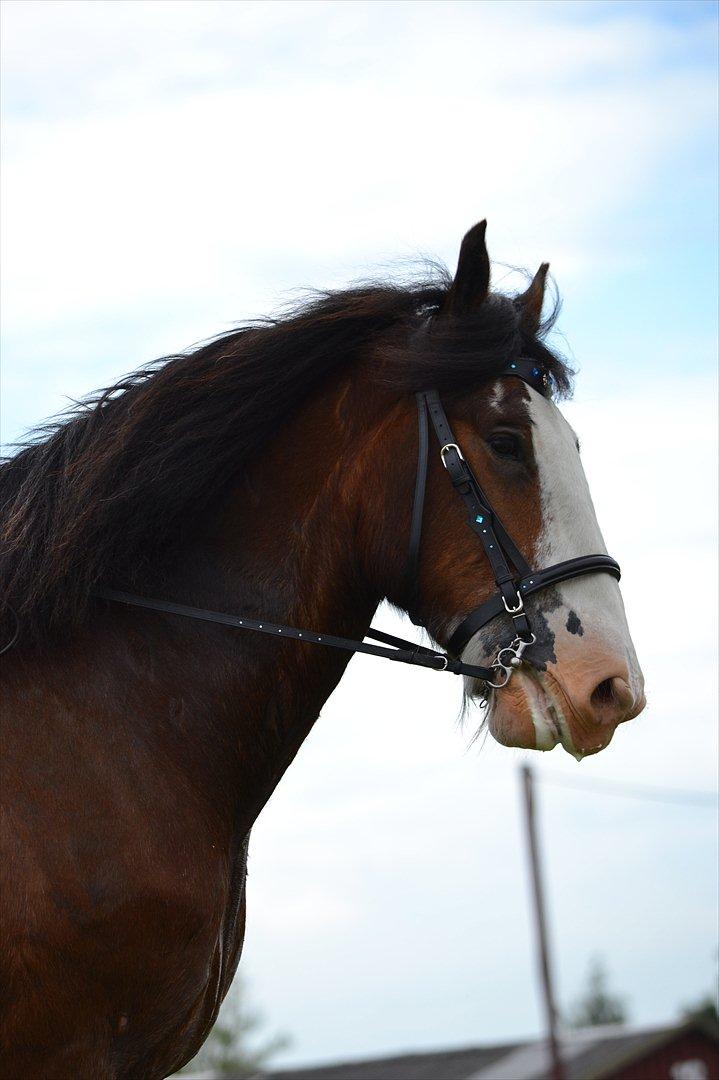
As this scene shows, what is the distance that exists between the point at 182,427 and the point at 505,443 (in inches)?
49.7

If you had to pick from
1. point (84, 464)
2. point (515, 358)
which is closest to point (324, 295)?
point (515, 358)

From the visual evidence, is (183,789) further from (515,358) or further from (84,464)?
(515,358)

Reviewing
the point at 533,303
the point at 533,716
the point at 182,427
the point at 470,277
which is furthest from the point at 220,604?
the point at 533,303

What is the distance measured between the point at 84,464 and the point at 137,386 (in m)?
0.50

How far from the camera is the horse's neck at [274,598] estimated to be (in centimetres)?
453

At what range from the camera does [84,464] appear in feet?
15.3

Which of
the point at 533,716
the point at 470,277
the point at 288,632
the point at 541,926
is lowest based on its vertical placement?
the point at 541,926

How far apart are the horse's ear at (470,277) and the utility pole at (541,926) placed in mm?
11472

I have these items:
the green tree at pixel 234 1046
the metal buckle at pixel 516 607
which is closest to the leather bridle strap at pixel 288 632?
the metal buckle at pixel 516 607

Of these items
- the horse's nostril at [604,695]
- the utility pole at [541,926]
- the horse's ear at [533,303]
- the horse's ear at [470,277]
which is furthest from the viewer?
the utility pole at [541,926]

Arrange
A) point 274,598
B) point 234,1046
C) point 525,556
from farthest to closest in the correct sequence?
point 234,1046 < point 274,598 < point 525,556

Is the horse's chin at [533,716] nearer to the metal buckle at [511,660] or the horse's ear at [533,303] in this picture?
the metal buckle at [511,660]

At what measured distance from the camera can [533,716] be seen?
4480 mm

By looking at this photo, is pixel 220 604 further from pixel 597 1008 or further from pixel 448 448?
pixel 597 1008
